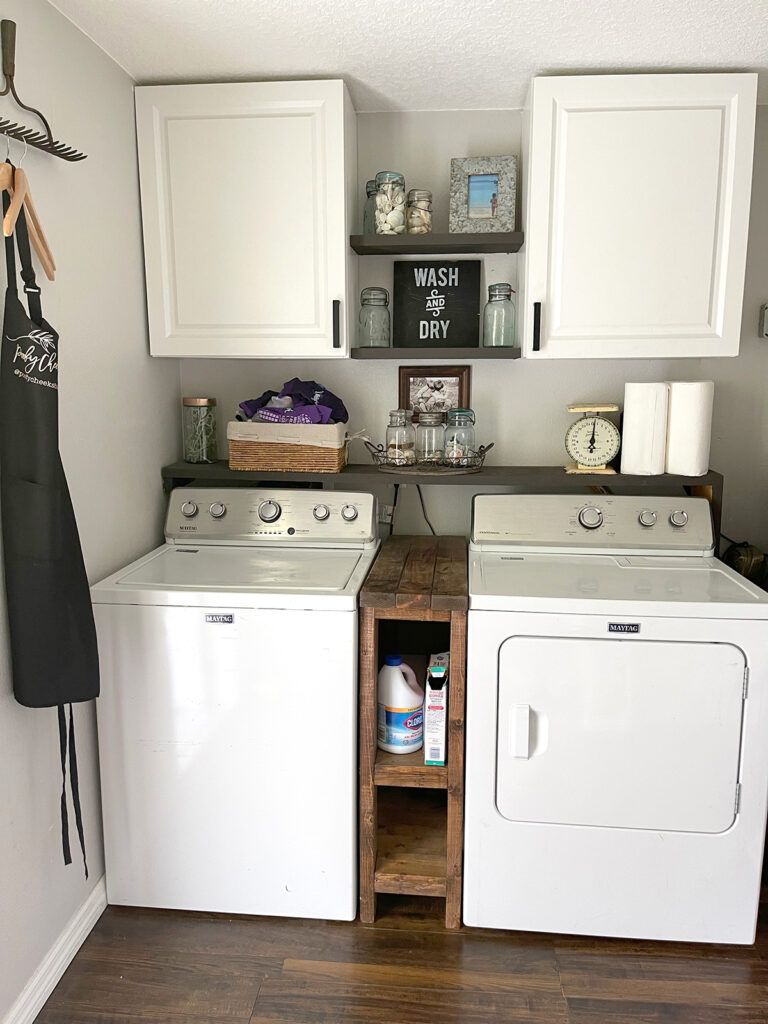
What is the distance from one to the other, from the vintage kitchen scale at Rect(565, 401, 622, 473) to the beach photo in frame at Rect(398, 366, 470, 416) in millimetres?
386

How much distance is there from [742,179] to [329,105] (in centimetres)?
113

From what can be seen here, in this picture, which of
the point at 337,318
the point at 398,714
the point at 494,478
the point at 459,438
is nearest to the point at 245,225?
the point at 337,318

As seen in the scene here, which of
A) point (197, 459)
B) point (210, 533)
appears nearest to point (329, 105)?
point (197, 459)

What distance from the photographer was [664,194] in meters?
2.03

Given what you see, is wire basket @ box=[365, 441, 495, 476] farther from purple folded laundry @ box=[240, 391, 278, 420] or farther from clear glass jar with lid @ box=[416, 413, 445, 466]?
purple folded laundry @ box=[240, 391, 278, 420]

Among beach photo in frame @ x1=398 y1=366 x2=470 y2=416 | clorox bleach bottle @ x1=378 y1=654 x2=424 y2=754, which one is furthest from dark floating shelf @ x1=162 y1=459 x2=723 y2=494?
clorox bleach bottle @ x1=378 y1=654 x2=424 y2=754

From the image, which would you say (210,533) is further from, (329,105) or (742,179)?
(742,179)

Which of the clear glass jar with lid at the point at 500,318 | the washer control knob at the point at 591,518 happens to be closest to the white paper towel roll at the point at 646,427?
the washer control knob at the point at 591,518

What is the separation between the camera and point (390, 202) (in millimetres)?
2244

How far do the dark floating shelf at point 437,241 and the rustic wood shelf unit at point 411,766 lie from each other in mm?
949

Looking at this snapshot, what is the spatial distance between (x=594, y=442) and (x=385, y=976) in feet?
5.04

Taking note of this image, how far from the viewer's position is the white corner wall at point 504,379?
2.37 m

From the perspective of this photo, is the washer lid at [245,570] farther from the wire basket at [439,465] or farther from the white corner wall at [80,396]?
the wire basket at [439,465]

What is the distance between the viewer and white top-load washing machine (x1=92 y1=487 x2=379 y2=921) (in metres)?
1.81
